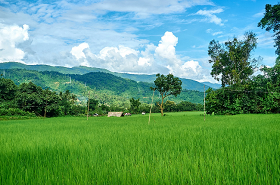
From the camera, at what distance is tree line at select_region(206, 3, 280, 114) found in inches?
872

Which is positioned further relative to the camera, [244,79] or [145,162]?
[244,79]

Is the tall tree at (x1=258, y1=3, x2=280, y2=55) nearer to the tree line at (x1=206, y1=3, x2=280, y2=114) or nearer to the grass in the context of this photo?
the tree line at (x1=206, y1=3, x2=280, y2=114)

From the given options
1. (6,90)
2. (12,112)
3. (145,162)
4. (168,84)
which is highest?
(168,84)

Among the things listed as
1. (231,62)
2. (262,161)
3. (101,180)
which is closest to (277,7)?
(231,62)

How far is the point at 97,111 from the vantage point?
201ft

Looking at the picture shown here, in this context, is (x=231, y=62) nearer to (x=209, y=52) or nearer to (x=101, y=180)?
(x=209, y=52)

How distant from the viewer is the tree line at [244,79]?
2214 centimetres

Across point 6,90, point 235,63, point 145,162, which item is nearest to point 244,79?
point 235,63

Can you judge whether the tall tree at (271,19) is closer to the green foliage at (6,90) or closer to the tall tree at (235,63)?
the tall tree at (235,63)

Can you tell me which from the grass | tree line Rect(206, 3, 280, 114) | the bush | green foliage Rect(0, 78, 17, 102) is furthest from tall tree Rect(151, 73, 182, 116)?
Result: green foliage Rect(0, 78, 17, 102)

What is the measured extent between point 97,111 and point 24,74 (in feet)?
524

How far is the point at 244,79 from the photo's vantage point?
95.4ft

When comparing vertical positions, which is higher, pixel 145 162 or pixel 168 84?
pixel 168 84

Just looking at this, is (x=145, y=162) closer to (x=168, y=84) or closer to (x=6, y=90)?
(x=168, y=84)
